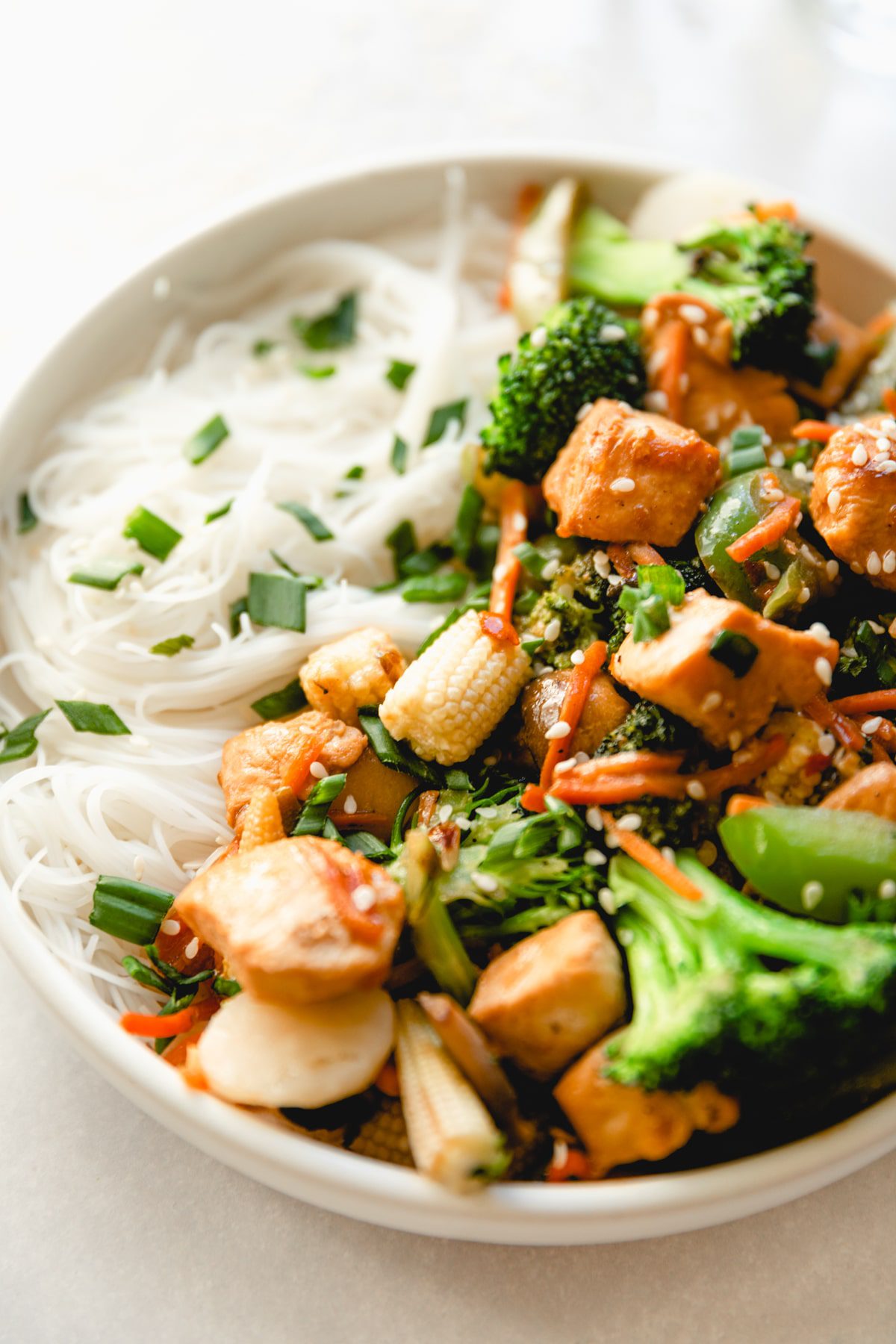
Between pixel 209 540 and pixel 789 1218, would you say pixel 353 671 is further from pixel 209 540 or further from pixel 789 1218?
pixel 789 1218

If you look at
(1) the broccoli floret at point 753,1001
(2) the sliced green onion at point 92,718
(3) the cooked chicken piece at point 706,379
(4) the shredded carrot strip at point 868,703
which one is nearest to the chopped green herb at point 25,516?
(2) the sliced green onion at point 92,718

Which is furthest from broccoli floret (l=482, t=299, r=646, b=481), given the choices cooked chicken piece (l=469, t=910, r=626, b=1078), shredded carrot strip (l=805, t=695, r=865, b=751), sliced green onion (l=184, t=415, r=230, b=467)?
cooked chicken piece (l=469, t=910, r=626, b=1078)

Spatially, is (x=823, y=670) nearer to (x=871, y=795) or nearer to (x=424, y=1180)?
(x=871, y=795)

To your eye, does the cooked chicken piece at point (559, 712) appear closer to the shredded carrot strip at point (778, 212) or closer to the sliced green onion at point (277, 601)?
the sliced green onion at point (277, 601)

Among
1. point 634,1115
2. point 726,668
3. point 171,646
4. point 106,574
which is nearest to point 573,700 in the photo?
point 726,668

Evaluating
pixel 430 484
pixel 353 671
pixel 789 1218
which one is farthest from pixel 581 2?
pixel 789 1218

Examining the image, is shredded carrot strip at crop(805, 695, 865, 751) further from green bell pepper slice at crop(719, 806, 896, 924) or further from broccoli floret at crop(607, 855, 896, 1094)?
broccoli floret at crop(607, 855, 896, 1094)
